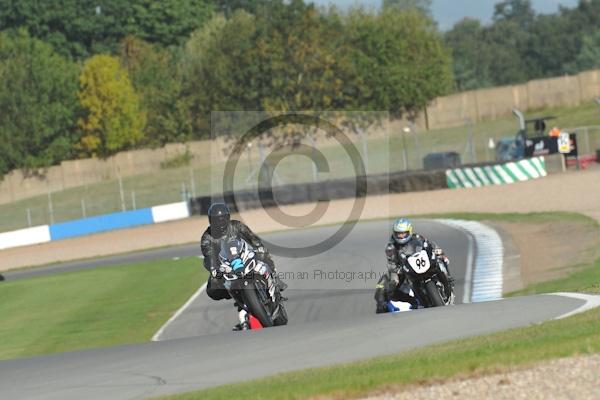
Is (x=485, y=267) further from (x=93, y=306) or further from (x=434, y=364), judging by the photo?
(x=434, y=364)

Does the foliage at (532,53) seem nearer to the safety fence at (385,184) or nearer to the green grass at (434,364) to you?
the safety fence at (385,184)

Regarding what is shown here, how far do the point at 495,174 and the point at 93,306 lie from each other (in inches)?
898

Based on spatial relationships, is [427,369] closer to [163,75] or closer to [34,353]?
[34,353]

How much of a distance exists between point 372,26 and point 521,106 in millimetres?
13823

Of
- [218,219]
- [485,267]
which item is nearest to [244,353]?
[218,219]

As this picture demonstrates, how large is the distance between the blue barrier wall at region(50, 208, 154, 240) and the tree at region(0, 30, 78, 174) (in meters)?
24.4

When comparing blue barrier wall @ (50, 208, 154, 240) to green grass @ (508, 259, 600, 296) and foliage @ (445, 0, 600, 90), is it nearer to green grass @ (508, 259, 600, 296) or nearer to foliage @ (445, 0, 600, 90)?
green grass @ (508, 259, 600, 296)

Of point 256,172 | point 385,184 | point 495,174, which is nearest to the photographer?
point 256,172

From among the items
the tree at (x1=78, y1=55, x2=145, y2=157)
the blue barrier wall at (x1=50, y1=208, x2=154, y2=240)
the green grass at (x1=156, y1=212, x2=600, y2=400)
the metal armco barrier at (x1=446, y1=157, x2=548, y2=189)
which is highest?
the tree at (x1=78, y1=55, x2=145, y2=157)

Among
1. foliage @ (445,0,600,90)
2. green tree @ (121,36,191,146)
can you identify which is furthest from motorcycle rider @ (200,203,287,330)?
foliage @ (445,0,600,90)

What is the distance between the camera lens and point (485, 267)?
2030cm

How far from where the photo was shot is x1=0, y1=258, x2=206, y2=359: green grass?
54.3ft

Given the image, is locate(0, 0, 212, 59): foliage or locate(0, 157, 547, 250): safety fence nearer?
locate(0, 157, 547, 250): safety fence

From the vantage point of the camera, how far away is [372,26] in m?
80.5
